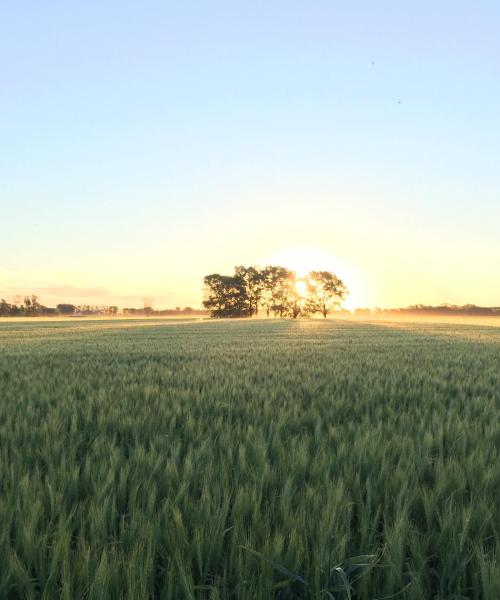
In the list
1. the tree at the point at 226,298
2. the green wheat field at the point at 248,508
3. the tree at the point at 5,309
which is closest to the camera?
the green wheat field at the point at 248,508

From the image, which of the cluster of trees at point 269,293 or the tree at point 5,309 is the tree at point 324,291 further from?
the tree at point 5,309

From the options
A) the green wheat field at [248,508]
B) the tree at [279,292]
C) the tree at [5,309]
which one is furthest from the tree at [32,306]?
the green wheat field at [248,508]

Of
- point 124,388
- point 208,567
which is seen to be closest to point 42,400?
point 124,388

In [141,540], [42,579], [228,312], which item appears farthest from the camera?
[228,312]

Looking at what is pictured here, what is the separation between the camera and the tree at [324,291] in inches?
4624

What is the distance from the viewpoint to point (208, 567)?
5.82 ft

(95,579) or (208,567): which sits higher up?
(95,579)

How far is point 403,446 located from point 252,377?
473 cm

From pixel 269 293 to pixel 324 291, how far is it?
14910 millimetres

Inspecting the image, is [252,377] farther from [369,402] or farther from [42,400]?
[42,400]

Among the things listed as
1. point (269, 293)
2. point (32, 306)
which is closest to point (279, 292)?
point (269, 293)

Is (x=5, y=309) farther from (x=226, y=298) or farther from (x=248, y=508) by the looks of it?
(x=248, y=508)

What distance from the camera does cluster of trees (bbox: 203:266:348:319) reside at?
384 ft

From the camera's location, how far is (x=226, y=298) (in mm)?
116500
